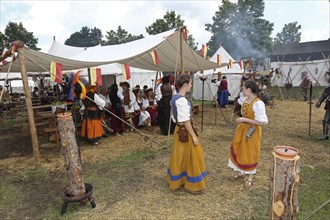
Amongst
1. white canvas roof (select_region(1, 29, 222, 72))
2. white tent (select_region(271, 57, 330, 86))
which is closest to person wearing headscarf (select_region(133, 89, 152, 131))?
white canvas roof (select_region(1, 29, 222, 72))

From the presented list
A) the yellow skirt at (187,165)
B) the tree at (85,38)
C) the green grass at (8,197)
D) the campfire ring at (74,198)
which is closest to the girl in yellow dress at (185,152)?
the yellow skirt at (187,165)

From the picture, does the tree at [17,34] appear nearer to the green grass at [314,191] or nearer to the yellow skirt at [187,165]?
the yellow skirt at [187,165]

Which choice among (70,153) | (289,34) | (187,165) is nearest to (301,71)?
(187,165)

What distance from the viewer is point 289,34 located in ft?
187

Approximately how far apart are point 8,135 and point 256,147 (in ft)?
22.9

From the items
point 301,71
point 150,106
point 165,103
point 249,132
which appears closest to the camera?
point 249,132

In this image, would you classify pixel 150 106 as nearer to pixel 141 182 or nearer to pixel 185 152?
pixel 141 182

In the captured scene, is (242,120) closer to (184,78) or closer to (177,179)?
(184,78)

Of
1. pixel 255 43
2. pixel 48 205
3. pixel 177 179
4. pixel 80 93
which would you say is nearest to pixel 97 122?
pixel 80 93

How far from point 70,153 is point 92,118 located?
272 cm

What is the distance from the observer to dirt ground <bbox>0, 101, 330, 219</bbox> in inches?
111

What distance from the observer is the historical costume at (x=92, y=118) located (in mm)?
5187

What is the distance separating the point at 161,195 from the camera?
10.4 ft

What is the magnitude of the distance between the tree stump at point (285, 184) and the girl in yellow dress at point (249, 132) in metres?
1.42
